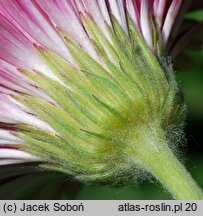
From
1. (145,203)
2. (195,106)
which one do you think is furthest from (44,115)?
(195,106)

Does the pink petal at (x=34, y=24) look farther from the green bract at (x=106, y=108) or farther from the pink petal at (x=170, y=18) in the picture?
the pink petal at (x=170, y=18)

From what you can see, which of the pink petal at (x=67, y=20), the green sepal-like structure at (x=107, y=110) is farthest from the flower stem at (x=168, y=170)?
the pink petal at (x=67, y=20)

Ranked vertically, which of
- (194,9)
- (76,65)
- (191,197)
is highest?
(194,9)

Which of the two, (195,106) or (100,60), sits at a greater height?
(195,106)

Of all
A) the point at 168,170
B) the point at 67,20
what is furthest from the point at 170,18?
the point at 168,170

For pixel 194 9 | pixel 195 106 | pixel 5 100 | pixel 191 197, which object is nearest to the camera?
pixel 191 197

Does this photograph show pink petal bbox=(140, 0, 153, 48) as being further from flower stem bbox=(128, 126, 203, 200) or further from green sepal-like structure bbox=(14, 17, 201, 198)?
flower stem bbox=(128, 126, 203, 200)

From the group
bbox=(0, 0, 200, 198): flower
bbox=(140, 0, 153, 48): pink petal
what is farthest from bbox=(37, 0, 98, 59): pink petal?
bbox=(140, 0, 153, 48): pink petal

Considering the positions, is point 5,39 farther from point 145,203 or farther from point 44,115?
point 145,203

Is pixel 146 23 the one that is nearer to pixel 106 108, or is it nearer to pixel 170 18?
pixel 170 18
